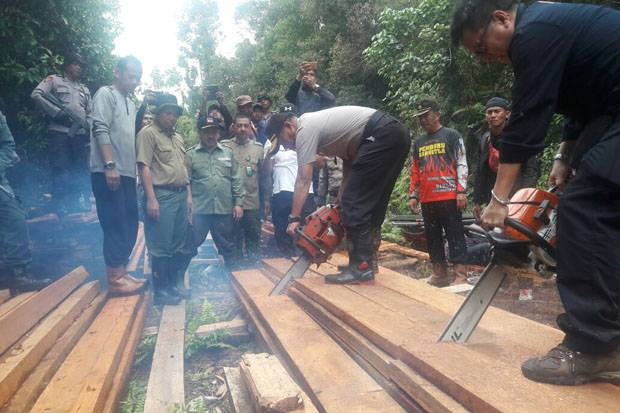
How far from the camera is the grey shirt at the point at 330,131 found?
3.49 metres

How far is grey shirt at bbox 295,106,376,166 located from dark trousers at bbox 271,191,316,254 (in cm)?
215

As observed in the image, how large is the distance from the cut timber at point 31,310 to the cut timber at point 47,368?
22 centimetres

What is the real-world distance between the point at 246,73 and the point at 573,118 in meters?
29.1

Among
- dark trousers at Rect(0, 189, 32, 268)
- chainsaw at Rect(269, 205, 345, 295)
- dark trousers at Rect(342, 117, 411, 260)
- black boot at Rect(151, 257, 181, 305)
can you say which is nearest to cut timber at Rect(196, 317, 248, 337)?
chainsaw at Rect(269, 205, 345, 295)

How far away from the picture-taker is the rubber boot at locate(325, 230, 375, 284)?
136 inches

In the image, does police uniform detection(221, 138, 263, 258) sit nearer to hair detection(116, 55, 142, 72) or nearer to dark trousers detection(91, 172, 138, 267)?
dark trousers detection(91, 172, 138, 267)

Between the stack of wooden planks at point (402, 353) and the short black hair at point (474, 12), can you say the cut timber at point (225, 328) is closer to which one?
the stack of wooden planks at point (402, 353)

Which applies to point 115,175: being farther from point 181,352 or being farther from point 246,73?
point 246,73

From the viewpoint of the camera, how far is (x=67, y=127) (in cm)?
606

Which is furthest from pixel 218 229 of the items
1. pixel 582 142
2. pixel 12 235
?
pixel 582 142

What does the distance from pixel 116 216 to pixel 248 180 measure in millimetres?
1733

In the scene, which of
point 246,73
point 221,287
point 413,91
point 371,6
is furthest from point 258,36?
point 221,287

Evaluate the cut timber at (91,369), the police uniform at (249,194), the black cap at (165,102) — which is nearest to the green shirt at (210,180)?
the police uniform at (249,194)

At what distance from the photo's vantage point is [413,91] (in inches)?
408
